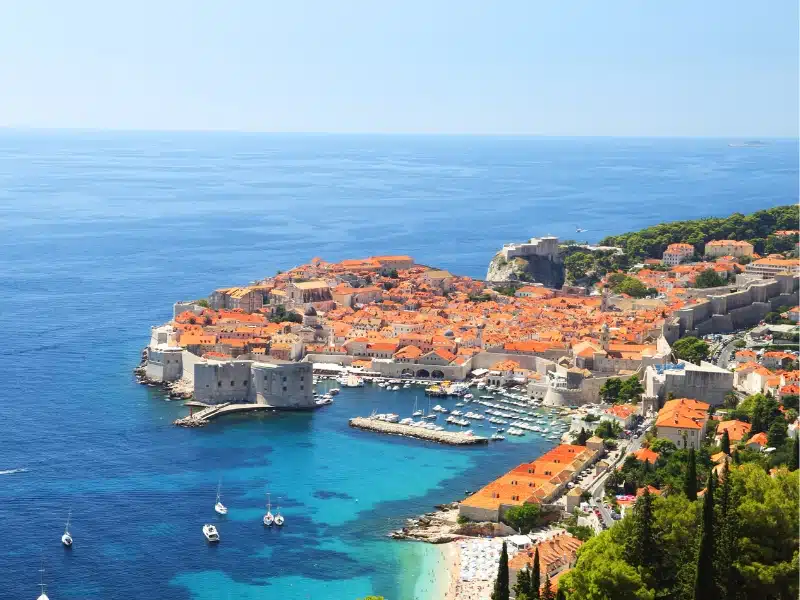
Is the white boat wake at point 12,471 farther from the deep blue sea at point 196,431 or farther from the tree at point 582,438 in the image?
the tree at point 582,438

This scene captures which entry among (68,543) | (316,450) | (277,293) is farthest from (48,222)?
(68,543)

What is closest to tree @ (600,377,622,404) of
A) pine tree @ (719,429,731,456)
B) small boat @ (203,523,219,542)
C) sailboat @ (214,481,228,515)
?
pine tree @ (719,429,731,456)

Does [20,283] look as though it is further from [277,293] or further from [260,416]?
[260,416]

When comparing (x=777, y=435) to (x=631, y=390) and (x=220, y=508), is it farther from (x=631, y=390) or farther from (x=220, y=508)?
(x=220, y=508)

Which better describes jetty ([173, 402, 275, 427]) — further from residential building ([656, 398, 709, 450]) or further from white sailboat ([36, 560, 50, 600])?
residential building ([656, 398, 709, 450])

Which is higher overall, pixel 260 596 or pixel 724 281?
pixel 724 281

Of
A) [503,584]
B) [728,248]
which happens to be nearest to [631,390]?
[503,584]

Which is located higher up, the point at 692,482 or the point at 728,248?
the point at 728,248
